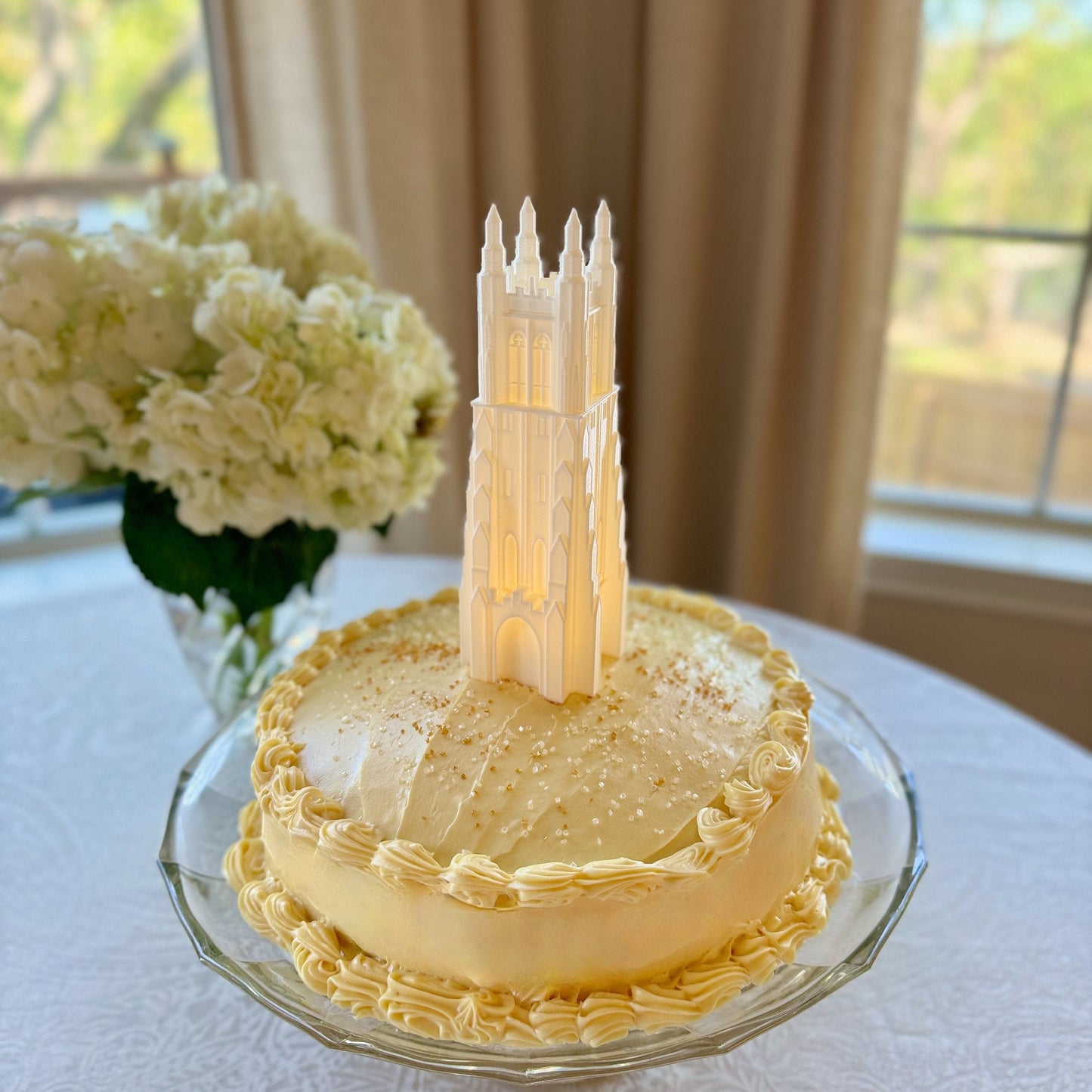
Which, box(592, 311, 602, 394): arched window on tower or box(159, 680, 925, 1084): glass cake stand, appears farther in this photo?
box(592, 311, 602, 394): arched window on tower

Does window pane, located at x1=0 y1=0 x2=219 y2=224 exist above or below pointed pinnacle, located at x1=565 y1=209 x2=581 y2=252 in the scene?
above

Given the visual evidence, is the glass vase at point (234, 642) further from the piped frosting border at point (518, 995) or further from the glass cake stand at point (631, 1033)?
the piped frosting border at point (518, 995)

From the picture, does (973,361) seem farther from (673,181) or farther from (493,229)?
(493,229)

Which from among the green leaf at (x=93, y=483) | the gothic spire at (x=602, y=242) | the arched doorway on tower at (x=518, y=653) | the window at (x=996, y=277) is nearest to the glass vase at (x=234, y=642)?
the green leaf at (x=93, y=483)

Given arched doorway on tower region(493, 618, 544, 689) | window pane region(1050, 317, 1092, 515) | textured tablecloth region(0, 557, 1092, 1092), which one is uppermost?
arched doorway on tower region(493, 618, 544, 689)

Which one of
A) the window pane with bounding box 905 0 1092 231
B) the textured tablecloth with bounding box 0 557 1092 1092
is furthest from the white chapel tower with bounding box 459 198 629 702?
the window pane with bounding box 905 0 1092 231

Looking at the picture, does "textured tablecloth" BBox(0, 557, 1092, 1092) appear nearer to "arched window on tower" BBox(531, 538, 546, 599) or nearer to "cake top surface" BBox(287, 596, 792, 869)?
"cake top surface" BBox(287, 596, 792, 869)

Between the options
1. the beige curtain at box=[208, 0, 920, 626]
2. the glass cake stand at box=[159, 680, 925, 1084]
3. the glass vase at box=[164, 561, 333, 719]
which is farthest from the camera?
the beige curtain at box=[208, 0, 920, 626]

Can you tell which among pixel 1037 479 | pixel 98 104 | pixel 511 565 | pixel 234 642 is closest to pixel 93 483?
pixel 234 642
